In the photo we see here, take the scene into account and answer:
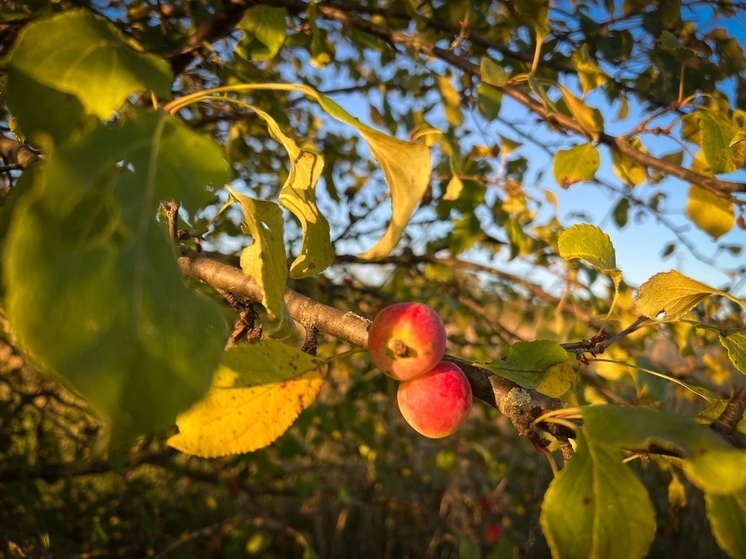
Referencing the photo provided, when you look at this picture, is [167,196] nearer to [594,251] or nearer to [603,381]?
[594,251]

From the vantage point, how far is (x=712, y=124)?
0.90m

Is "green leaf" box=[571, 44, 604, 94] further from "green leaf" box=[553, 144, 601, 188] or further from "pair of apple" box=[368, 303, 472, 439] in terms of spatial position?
"pair of apple" box=[368, 303, 472, 439]

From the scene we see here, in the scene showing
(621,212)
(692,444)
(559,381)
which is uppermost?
(692,444)

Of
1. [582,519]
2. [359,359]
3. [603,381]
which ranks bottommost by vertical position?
[359,359]

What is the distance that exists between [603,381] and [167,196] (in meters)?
2.04

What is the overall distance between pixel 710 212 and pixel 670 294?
0.54 m

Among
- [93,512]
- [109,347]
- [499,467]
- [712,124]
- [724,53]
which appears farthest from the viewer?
[499,467]

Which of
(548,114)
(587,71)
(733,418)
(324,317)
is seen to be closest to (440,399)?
(324,317)

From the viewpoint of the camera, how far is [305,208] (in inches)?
21.6

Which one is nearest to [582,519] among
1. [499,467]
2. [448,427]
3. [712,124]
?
[448,427]

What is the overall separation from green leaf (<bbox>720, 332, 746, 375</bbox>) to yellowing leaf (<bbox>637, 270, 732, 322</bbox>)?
6cm

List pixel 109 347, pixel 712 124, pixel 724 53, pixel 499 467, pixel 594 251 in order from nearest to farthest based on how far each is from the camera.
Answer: pixel 109 347, pixel 594 251, pixel 712 124, pixel 724 53, pixel 499 467

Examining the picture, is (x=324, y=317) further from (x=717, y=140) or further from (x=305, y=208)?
(x=717, y=140)

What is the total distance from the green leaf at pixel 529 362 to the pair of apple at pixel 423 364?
1.8 inches
